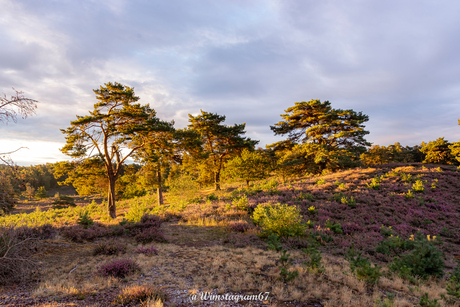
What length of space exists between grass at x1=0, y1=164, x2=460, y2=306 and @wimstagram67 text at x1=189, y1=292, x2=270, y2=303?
0.17m

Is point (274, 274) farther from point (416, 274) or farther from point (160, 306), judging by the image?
point (416, 274)

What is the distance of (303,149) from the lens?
85.4 feet

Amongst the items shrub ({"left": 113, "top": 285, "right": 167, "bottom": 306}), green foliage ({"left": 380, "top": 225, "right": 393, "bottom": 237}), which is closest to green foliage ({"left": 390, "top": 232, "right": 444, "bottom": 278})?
green foliage ({"left": 380, "top": 225, "right": 393, "bottom": 237})

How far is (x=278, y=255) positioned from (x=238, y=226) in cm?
410

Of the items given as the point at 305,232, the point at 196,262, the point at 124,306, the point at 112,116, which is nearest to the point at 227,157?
the point at 112,116

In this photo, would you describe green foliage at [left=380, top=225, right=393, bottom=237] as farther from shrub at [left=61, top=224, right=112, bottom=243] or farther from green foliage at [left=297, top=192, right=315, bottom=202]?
shrub at [left=61, top=224, right=112, bottom=243]

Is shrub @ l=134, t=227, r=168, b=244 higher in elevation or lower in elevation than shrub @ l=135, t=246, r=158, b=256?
lower

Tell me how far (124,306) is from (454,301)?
23.6 ft

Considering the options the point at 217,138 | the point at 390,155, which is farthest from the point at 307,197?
the point at 390,155

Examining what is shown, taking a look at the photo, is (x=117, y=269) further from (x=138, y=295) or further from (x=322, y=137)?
(x=322, y=137)

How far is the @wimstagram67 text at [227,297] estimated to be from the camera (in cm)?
465

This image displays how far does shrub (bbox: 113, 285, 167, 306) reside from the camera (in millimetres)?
4327

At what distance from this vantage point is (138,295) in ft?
14.6

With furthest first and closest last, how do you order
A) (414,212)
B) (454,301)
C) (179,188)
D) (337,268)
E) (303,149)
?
1. (303,149)
2. (179,188)
3. (414,212)
4. (337,268)
5. (454,301)
